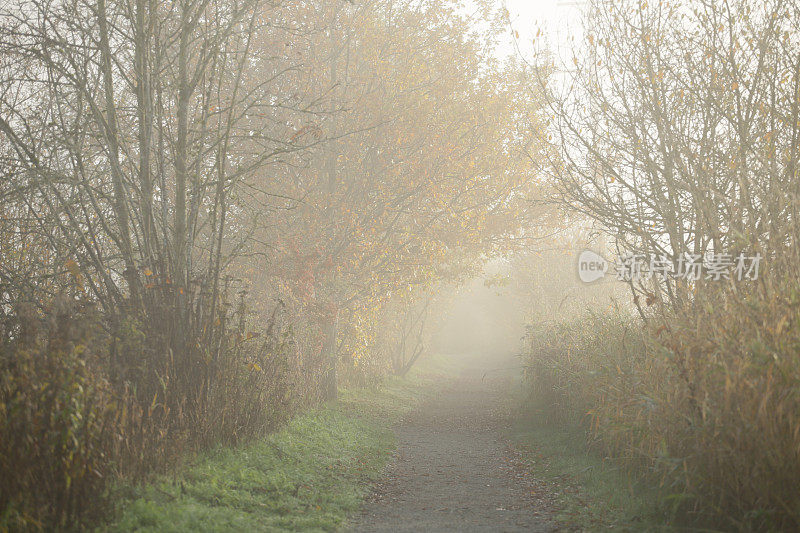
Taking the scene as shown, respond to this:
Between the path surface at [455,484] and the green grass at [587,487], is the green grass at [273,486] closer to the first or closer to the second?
the path surface at [455,484]

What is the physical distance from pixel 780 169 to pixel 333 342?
34.2 feet

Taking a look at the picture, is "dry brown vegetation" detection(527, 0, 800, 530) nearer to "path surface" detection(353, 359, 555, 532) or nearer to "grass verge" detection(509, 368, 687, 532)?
"grass verge" detection(509, 368, 687, 532)

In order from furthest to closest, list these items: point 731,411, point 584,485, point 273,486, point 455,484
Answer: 1. point 455,484
2. point 584,485
3. point 273,486
4. point 731,411

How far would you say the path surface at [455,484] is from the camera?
6.26 metres

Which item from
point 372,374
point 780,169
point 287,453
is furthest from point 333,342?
point 780,169

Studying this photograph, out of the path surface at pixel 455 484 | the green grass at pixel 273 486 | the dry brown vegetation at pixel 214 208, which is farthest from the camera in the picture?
the path surface at pixel 455 484

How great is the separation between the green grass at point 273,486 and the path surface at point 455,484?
1.32 feet

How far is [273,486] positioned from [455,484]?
2.80 meters

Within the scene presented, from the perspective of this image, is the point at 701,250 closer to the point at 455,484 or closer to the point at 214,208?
the point at 455,484

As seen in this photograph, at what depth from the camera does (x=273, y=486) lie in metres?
6.82

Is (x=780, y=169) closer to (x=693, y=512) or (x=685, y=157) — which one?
(x=685, y=157)

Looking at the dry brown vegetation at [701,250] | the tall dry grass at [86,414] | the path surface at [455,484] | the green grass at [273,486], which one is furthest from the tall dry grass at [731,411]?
the tall dry grass at [86,414]

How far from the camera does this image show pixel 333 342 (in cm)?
1462

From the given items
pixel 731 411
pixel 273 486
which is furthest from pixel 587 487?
pixel 273 486
